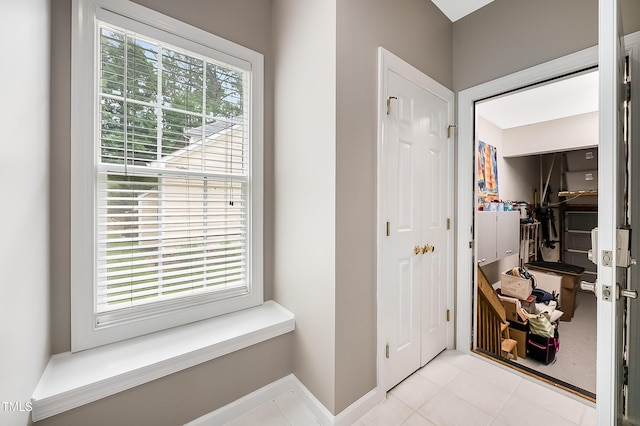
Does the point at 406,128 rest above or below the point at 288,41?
below

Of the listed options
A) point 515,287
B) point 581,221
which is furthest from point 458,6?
point 581,221

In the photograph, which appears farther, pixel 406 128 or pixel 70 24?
pixel 406 128

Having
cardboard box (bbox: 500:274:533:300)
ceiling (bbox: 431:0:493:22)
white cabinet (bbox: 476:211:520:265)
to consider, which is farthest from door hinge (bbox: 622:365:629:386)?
ceiling (bbox: 431:0:493:22)

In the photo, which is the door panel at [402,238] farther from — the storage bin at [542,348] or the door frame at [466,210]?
the storage bin at [542,348]

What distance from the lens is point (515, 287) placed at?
3.18 m

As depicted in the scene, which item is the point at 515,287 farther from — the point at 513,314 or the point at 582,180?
the point at 582,180

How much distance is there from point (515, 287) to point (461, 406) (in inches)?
87.5

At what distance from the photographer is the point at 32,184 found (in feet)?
3.34

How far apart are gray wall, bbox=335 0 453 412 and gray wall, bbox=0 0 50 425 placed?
1.23 metres

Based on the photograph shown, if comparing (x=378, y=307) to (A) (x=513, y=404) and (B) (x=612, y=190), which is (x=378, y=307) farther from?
(B) (x=612, y=190)

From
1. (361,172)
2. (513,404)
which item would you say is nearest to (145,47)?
(361,172)

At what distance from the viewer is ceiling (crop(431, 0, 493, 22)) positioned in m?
1.99

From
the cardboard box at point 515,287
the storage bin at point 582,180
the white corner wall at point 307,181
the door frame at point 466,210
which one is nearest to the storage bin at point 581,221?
the storage bin at point 582,180

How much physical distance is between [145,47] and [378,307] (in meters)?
2.07
